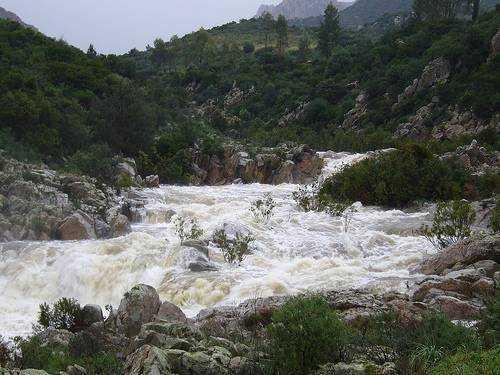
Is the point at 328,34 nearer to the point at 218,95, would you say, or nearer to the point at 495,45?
the point at 218,95

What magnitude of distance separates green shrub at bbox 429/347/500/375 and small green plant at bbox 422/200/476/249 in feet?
28.6

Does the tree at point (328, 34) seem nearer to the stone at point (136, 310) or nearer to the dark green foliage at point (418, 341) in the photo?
the stone at point (136, 310)

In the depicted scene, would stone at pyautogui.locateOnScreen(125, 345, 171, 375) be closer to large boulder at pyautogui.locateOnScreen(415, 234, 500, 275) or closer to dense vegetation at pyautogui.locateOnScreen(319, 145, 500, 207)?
large boulder at pyautogui.locateOnScreen(415, 234, 500, 275)

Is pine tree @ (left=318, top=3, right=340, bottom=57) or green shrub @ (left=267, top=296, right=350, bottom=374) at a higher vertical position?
pine tree @ (left=318, top=3, right=340, bottom=57)

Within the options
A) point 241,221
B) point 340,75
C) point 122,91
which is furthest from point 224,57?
point 241,221

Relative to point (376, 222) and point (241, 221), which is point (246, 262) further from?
point (376, 222)

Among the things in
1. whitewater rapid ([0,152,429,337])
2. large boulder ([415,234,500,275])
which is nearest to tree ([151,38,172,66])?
whitewater rapid ([0,152,429,337])

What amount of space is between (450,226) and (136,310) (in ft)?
29.7

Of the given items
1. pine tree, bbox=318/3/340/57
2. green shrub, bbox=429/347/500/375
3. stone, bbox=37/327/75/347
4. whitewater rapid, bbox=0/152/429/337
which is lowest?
whitewater rapid, bbox=0/152/429/337

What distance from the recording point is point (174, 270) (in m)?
12.6

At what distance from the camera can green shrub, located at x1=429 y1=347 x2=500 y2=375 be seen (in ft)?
14.7

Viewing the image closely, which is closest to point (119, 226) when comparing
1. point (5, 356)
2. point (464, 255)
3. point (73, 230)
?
point (73, 230)

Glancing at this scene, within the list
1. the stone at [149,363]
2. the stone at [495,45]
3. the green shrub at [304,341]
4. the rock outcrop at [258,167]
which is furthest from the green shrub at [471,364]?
the stone at [495,45]

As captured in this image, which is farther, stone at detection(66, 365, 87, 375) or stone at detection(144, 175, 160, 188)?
stone at detection(144, 175, 160, 188)
